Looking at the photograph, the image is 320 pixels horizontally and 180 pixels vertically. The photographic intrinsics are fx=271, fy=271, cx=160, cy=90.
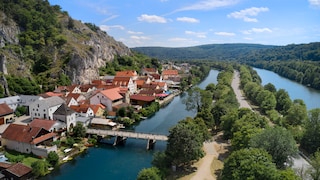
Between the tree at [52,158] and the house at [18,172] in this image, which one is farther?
the tree at [52,158]

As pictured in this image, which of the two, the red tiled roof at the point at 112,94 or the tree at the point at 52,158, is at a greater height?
the red tiled roof at the point at 112,94

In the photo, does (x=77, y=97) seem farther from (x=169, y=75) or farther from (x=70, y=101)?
(x=169, y=75)

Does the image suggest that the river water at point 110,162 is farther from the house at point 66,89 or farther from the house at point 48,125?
the house at point 66,89

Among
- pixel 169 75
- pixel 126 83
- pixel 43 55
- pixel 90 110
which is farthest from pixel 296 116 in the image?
pixel 169 75

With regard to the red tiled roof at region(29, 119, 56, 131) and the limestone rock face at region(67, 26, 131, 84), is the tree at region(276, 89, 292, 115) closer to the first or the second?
the red tiled roof at region(29, 119, 56, 131)

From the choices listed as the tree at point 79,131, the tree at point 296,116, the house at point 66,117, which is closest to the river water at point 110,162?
the tree at point 79,131

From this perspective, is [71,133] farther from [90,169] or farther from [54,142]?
[90,169]
